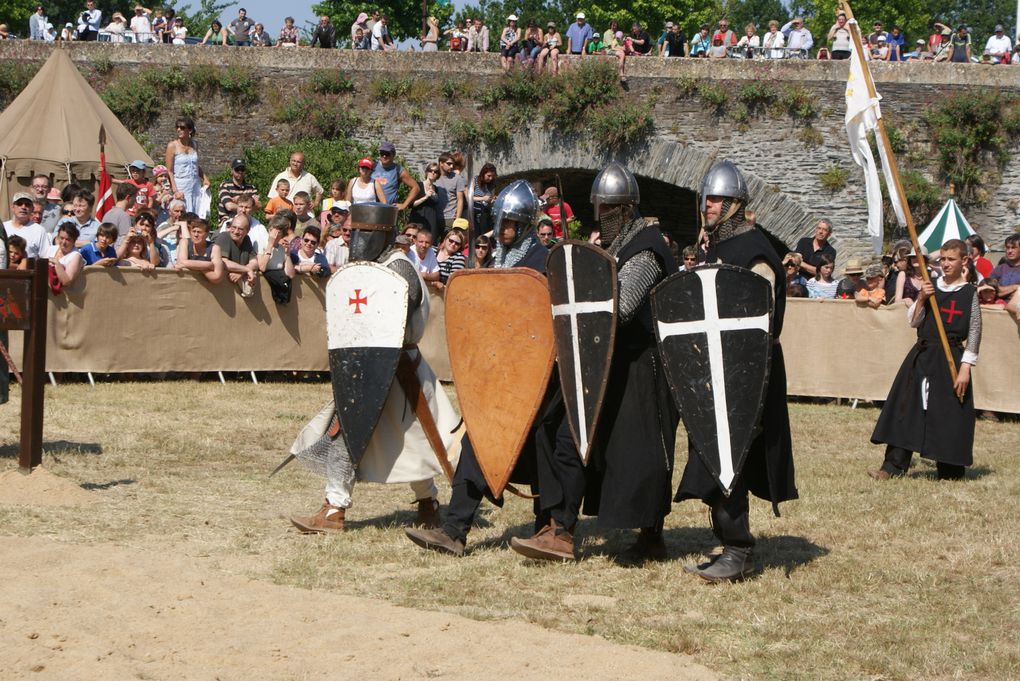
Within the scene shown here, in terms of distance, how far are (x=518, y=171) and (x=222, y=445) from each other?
11.9 meters

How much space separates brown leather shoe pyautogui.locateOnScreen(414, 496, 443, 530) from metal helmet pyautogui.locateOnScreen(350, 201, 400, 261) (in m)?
1.20

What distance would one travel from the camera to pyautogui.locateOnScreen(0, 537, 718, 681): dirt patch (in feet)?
14.5

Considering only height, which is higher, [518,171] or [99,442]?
[518,171]

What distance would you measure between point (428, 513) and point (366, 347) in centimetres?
91

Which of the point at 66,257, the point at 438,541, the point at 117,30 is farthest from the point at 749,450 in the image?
the point at 117,30

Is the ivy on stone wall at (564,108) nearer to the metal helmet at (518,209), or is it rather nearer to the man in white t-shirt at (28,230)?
the man in white t-shirt at (28,230)

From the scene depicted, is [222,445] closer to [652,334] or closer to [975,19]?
[652,334]

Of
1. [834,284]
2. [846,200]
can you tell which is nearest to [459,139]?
[846,200]

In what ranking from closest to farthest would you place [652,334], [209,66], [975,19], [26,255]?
[652,334] → [26,255] → [209,66] → [975,19]

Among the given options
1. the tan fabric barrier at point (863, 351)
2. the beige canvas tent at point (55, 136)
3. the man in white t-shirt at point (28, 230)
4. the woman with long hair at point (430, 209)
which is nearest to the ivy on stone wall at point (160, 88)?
the beige canvas tent at point (55, 136)

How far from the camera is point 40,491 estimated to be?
23.0 feet

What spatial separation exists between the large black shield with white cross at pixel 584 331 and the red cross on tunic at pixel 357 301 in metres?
0.98

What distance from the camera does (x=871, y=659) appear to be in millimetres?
4648

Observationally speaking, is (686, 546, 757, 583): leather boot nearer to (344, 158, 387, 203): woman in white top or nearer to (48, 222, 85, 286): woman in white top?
(48, 222, 85, 286): woman in white top
